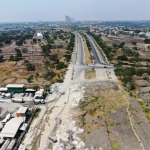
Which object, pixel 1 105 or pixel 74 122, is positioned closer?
pixel 74 122

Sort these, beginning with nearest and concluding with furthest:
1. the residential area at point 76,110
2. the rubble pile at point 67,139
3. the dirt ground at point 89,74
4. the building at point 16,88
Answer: the rubble pile at point 67,139, the residential area at point 76,110, the building at point 16,88, the dirt ground at point 89,74

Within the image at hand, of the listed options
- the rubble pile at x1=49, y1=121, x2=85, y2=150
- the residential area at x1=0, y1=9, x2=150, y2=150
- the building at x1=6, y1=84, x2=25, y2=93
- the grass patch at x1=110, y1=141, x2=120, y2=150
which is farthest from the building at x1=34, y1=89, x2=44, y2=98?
the grass patch at x1=110, y1=141, x2=120, y2=150

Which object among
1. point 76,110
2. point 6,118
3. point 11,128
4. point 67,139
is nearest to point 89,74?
point 76,110

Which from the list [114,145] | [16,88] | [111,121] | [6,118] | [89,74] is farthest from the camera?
[89,74]

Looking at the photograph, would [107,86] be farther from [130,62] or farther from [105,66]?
[130,62]

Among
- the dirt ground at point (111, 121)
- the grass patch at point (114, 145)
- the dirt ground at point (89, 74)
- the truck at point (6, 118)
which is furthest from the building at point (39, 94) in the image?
the grass patch at point (114, 145)

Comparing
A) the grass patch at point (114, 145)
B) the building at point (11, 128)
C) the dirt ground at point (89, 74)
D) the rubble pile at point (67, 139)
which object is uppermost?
the dirt ground at point (89, 74)

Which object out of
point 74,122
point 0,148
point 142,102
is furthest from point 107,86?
point 0,148

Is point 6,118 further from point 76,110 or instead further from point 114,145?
point 114,145

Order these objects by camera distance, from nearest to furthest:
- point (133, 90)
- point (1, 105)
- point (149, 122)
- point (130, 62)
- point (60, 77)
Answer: point (149, 122) → point (1, 105) → point (133, 90) → point (60, 77) → point (130, 62)

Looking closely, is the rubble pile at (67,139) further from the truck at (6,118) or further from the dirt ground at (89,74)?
the dirt ground at (89,74)

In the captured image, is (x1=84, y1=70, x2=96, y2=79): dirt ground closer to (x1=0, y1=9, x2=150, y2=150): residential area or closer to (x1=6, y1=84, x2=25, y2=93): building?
(x1=0, y1=9, x2=150, y2=150): residential area
